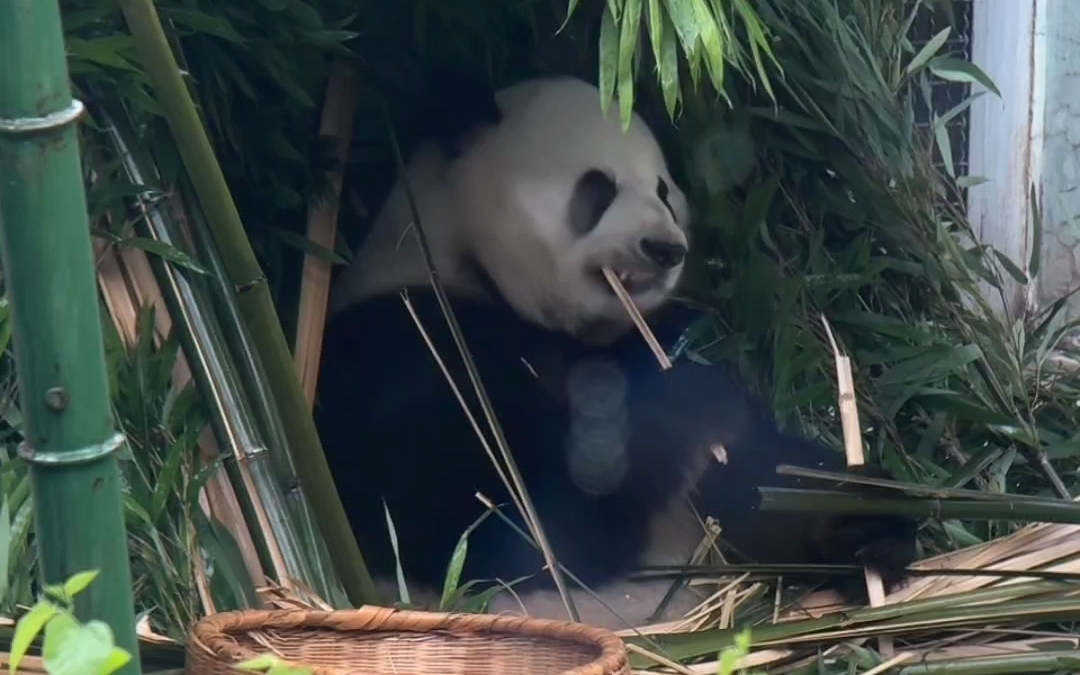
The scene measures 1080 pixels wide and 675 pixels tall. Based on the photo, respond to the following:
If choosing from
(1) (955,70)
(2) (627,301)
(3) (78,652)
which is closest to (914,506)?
(2) (627,301)

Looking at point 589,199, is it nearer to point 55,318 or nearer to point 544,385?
point 544,385

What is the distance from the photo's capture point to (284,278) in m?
2.20

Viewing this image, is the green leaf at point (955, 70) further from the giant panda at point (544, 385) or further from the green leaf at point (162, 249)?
the green leaf at point (162, 249)

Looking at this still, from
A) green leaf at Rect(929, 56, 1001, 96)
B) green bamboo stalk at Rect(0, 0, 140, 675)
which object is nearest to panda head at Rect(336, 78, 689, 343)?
green leaf at Rect(929, 56, 1001, 96)

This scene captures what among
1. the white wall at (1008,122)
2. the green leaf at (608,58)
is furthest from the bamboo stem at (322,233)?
the white wall at (1008,122)

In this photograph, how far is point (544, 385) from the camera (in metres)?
2.10

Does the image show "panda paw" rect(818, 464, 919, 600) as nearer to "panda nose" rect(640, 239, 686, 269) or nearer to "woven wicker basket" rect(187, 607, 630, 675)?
"panda nose" rect(640, 239, 686, 269)

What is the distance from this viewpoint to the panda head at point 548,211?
206 centimetres

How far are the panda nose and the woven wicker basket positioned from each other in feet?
2.66

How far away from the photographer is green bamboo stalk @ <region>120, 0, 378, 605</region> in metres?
1.28

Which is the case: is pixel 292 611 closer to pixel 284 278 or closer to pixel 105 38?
pixel 105 38

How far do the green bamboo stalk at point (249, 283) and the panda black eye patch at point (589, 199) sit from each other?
0.70 meters

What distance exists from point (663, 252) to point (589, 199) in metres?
0.16

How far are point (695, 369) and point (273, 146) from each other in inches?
28.4
